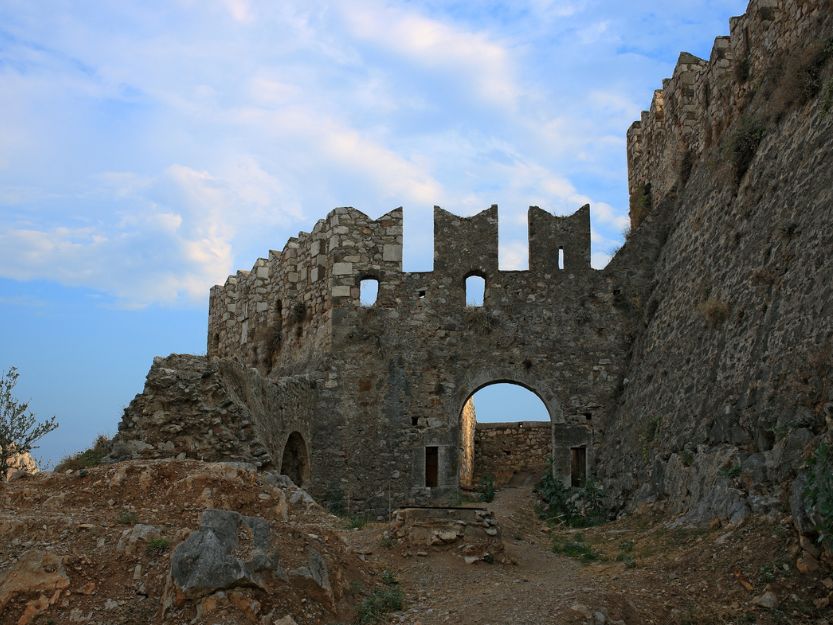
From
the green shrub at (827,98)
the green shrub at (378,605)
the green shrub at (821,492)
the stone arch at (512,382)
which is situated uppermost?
the green shrub at (827,98)

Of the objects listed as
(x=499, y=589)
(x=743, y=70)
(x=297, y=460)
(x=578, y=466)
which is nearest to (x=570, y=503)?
(x=578, y=466)

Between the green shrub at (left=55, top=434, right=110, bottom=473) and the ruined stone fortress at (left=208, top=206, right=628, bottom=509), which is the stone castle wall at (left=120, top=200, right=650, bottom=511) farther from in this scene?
the green shrub at (left=55, top=434, right=110, bottom=473)

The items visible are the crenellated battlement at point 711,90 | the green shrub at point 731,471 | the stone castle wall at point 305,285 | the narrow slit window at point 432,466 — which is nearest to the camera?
the green shrub at point 731,471

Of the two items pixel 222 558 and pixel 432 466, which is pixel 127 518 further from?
pixel 432 466

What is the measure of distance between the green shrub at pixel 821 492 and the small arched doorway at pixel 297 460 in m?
10.3

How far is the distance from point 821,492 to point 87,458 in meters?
9.08

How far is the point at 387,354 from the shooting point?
18141 mm

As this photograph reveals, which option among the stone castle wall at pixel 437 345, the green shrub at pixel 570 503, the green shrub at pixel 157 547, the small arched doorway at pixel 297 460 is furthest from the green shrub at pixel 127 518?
the green shrub at pixel 570 503

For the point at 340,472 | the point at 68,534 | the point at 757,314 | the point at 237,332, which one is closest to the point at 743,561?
Result: the point at 757,314

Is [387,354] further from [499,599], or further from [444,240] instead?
[499,599]

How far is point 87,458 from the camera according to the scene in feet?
39.2

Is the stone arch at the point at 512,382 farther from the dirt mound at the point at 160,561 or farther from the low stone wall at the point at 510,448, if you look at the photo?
the dirt mound at the point at 160,561

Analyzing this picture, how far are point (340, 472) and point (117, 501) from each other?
8.30 meters

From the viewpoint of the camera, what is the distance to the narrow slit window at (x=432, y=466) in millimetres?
17703
